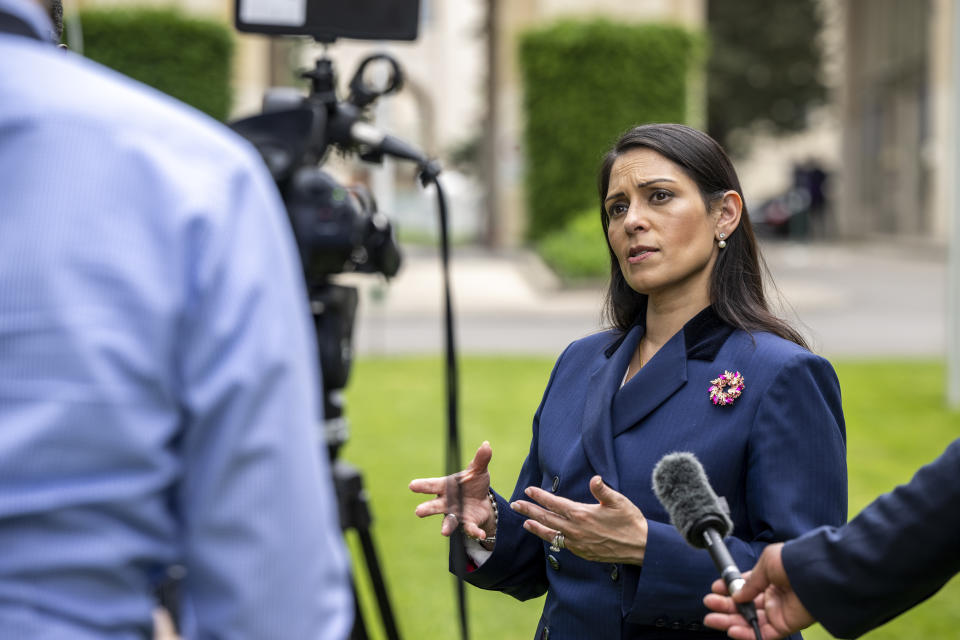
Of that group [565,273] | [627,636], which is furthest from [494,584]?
[565,273]

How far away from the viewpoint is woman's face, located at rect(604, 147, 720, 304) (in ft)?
9.12

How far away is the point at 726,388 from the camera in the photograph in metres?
2.61

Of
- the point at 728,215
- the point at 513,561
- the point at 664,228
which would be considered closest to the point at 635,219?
the point at 664,228

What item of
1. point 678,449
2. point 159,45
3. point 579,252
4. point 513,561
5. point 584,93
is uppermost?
point 159,45

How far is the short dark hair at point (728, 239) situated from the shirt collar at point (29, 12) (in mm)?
1642

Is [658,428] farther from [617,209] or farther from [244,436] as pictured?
[244,436]

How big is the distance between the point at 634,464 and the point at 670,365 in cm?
24

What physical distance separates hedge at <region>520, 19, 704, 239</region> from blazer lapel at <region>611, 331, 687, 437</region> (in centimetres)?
2132

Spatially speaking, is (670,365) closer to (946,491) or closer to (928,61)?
(946,491)

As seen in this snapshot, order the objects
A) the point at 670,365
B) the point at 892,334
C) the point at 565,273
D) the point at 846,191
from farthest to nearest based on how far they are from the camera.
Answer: the point at 846,191 < the point at 565,273 < the point at 892,334 < the point at 670,365

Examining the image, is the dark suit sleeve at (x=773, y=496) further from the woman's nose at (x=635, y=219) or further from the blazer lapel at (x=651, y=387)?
the woman's nose at (x=635, y=219)

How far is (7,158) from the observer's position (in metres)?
1.32

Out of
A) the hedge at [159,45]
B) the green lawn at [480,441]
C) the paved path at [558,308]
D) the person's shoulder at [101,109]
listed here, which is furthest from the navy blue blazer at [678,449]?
the hedge at [159,45]

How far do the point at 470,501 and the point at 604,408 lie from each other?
39cm
